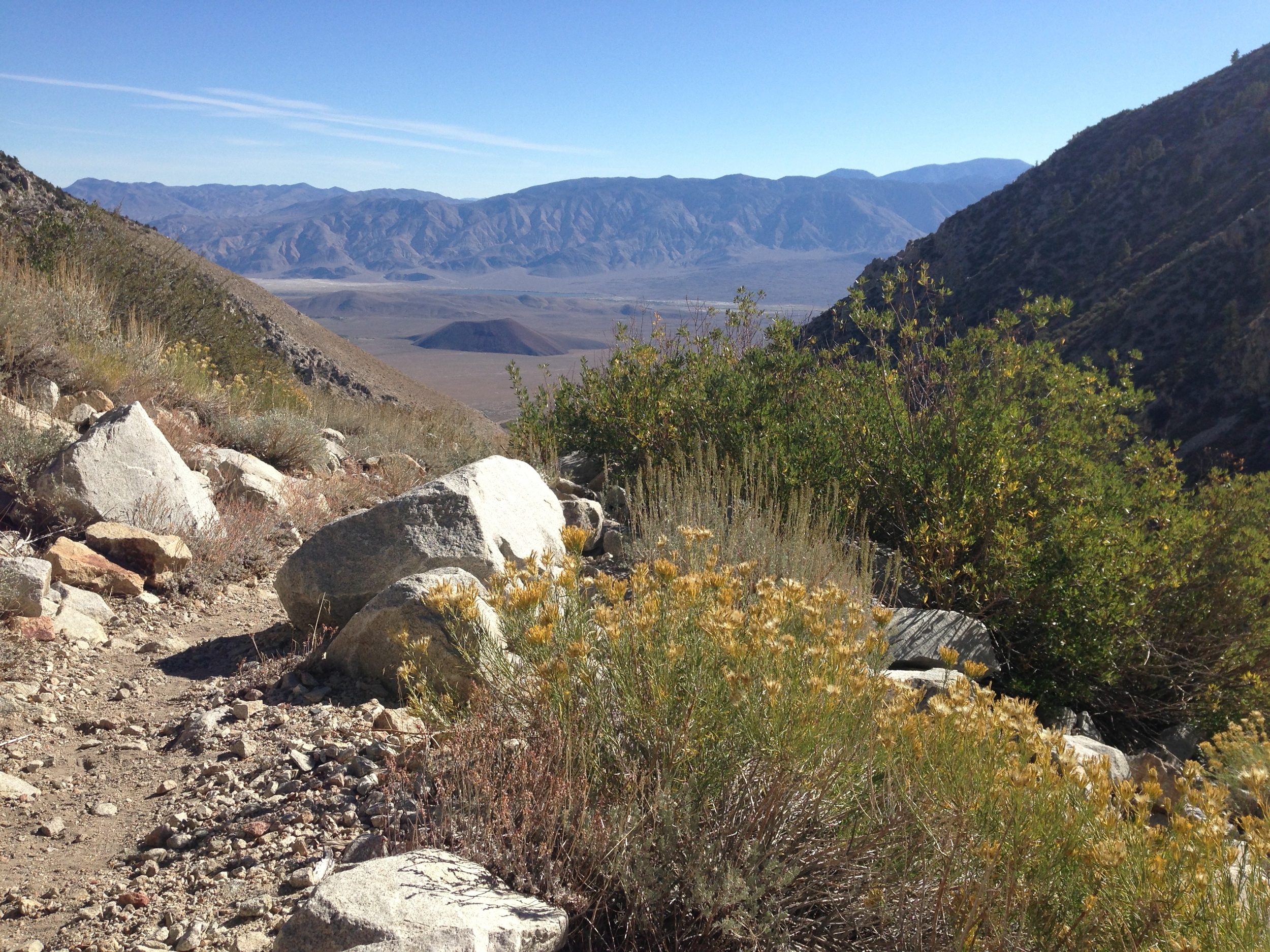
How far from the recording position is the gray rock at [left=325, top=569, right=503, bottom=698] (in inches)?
131

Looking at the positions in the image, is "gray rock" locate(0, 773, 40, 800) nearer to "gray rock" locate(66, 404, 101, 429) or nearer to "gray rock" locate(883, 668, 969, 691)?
"gray rock" locate(883, 668, 969, 691)

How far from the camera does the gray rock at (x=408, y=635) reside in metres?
3.34

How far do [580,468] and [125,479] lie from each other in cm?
363

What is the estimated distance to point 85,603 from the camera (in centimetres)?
435

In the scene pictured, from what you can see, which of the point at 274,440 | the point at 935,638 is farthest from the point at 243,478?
the point at 935,638

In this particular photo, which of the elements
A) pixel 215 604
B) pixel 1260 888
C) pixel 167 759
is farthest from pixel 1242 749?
pixel 215 604

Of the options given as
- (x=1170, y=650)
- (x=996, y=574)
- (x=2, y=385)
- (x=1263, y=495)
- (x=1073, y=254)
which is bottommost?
(x=1170, y=650)

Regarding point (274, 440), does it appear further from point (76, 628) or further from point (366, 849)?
point (366, 849)

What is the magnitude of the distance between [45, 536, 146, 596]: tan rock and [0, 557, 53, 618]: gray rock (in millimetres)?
411

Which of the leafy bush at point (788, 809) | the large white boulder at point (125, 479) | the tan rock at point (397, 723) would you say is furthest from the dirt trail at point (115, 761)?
the leafy bush at point (788, 809)

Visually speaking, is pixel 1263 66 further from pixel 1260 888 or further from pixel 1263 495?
pixel 1260 888

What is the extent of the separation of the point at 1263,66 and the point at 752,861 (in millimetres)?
48536

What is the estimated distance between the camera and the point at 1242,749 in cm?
350

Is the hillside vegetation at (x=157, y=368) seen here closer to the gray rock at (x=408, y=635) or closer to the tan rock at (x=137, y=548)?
the tan rock at (x=137, y=548)
